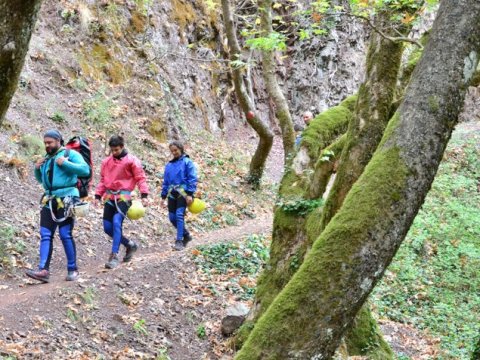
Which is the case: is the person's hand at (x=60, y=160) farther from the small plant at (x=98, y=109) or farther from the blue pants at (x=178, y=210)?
the small plant at (x=98, y=109)

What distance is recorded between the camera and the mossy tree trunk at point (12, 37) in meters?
2.65

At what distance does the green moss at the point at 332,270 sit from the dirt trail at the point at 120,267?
174 inches

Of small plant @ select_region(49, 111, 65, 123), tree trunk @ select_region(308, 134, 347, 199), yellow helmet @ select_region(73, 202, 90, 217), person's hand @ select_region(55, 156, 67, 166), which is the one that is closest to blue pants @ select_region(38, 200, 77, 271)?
yellow helmet @ select_region(73, 202, 90, 217)

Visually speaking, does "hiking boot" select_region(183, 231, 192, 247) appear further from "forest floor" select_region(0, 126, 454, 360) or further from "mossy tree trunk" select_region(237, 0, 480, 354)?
"mossy tree trunk" select_region(237, 0, 480, 354)

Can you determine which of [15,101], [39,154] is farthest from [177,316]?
[15,101]

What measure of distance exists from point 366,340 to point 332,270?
451 cm

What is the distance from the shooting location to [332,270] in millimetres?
2834

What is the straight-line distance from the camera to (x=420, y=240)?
1410cm

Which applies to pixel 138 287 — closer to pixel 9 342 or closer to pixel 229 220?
pixel 9 342

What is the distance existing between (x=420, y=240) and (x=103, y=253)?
337 inches

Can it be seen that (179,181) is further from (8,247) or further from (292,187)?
(8,247)

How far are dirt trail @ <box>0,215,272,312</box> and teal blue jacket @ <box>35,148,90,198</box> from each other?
124cm

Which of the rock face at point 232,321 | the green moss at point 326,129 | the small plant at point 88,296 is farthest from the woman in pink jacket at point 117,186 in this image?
the green moss at point 326,129

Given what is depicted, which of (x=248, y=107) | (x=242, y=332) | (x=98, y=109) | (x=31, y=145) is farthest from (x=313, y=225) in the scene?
(x=248, y=107)
